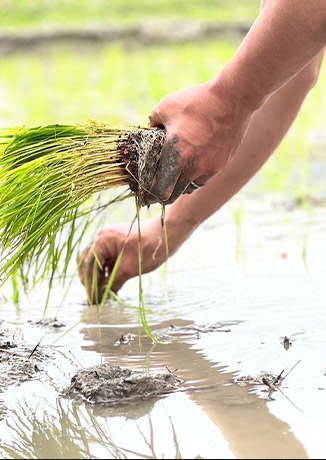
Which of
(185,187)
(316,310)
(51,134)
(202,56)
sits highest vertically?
(202,56)

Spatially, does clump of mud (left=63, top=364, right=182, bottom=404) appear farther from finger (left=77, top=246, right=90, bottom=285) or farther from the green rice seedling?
finger (left=77, top=246, right=90, bottom=285)

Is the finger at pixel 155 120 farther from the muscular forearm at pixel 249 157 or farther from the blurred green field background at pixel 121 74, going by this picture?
the blurred green field background at pixel 121 74

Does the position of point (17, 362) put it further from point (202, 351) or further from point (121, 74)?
point (121, 74)

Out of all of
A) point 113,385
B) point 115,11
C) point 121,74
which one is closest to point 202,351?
point 113,385

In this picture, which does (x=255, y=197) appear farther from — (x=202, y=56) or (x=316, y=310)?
(x=202, y=56)

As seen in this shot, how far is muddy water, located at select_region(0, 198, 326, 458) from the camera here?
1.50 m

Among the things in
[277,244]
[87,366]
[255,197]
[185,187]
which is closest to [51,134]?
[185,187]

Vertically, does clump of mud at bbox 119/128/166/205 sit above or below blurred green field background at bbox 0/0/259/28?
below

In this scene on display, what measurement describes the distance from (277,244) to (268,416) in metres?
1.53

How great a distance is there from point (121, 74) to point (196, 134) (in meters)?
5.94

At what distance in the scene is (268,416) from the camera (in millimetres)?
1579

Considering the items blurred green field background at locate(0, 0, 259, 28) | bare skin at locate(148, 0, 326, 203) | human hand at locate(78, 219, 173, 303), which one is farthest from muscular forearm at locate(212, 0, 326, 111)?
blurred green field background at locate(0, 0, 259, 28)

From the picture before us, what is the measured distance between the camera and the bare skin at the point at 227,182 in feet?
7.68

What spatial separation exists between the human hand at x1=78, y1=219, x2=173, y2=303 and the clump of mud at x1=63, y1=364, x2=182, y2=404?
1.92 feet
